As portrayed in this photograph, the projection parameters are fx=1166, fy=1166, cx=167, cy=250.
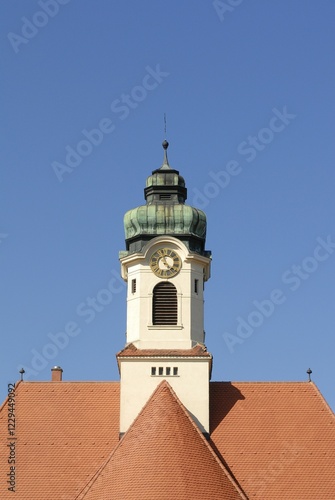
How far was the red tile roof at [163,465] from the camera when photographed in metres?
40.1

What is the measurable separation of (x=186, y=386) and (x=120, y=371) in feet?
8.77

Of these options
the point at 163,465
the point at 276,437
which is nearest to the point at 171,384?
the point at 276,437

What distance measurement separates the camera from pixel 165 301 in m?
46.7

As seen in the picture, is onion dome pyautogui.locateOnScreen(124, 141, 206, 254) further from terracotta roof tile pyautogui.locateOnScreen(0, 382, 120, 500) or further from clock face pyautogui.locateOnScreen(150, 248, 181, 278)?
terracotta roof tile pyautogui.locateOnScreen(0, 382, 120, 500)

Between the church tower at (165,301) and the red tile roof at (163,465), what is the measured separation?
142cm

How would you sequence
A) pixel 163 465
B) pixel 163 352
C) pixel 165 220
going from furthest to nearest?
pixel 165 220 < pixel 163 352 < pixel 163 465

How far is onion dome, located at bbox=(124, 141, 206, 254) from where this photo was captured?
47312 mm

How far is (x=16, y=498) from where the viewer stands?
42562 mm

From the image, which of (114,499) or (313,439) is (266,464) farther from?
(114,499)

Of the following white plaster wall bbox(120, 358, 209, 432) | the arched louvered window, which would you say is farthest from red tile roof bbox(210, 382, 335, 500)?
the arched louvered window

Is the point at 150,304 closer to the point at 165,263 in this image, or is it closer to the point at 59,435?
the point at 165,263

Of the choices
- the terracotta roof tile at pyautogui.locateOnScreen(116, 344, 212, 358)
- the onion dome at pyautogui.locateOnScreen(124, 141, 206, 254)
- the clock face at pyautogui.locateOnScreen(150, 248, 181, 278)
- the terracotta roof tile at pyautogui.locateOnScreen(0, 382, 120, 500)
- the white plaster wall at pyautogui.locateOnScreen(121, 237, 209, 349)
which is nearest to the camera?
the terracotta roof tile at pyautogui.locateOnScreen(0, 382, 120, 500)

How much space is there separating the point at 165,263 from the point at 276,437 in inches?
323

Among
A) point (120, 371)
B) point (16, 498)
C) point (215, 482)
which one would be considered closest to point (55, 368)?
point (120, 371)
